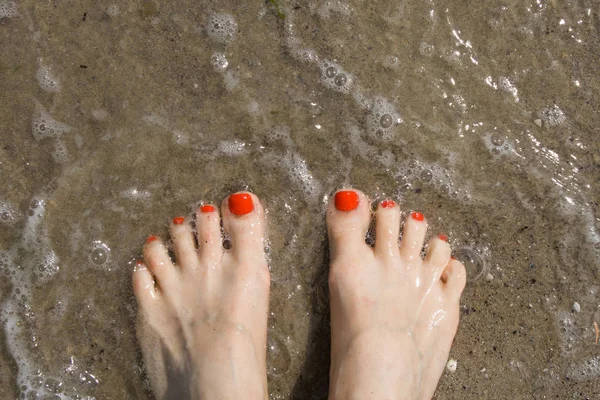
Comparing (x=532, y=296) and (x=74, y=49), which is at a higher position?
(x=74, y=49)

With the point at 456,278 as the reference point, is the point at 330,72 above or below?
above

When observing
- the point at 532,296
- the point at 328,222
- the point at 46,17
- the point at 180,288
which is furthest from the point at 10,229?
the point at 532,296

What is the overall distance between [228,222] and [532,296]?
1.20 m

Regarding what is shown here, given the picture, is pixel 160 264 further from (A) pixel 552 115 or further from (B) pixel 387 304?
(A) pixel 552 115

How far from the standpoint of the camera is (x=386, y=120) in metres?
2.18

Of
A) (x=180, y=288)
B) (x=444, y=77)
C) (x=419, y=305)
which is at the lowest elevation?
(x=180, y=288)

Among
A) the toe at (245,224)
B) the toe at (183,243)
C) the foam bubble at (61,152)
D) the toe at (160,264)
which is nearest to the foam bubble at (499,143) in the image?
the toe at (245,224)

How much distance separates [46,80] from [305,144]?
1.00m

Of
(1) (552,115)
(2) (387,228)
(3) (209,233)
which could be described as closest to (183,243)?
(3) (209,233)

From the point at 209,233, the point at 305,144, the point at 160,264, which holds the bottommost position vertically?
the point at 160,264

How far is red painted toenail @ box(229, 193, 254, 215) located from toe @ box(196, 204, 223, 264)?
8cm

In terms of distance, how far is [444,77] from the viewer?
85.7 inches

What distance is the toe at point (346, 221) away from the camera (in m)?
2.16

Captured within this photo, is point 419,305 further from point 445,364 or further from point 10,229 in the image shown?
point 10,229
